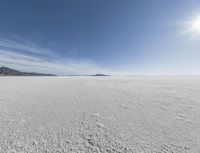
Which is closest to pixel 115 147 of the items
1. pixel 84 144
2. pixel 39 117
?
pixel 84 144

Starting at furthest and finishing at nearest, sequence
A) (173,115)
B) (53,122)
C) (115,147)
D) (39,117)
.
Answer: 1. (173,115)
2. (39,117)
3. (53,122)
4. (115,147)

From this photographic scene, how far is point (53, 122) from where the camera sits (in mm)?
2451

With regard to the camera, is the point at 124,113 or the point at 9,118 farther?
the point at 124,113

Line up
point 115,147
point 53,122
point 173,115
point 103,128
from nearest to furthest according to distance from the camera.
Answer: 1. point 115,147
2. point 103,128
3. point 53,122
4. point 173,115

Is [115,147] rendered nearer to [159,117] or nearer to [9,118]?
[159,117]

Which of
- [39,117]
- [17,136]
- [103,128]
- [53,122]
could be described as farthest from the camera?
[39,117]

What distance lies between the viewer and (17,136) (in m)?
1.92

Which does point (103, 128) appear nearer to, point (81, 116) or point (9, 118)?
point (81, 116)

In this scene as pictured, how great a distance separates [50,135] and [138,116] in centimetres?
202

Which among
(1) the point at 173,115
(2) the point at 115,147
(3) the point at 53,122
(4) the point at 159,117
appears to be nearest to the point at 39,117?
(3) the point at 53,122

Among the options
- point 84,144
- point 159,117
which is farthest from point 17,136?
point 159,117

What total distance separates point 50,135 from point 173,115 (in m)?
Result: 2.90

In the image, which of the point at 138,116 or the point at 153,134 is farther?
the point at 138,116

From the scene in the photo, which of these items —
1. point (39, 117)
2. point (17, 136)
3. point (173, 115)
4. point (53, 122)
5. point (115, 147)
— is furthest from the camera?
point (173, 115)
